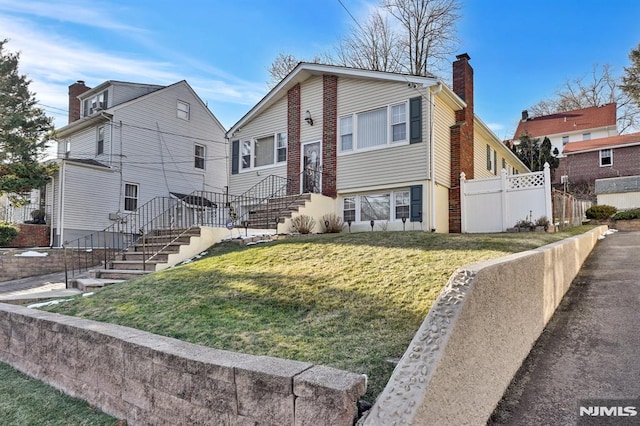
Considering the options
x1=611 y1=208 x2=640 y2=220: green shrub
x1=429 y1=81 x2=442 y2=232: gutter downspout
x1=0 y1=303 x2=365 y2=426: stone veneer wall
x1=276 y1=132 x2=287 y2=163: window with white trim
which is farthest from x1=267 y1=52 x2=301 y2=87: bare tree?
x1=0 y1=303 x2=365 y2=426: stone veneer wall

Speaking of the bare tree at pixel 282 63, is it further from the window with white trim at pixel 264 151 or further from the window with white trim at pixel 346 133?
the window with white trim at pixel 346 133

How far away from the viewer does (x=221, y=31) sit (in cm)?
1202

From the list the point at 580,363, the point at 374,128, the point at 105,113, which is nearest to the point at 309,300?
the point at 580,363

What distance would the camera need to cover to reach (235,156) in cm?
1681

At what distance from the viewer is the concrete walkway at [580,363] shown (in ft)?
9.29

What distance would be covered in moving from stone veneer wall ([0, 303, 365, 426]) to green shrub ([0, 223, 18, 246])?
1290 cm

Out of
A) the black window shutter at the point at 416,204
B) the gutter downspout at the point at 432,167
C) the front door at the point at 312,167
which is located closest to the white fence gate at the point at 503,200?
the gutter downspout at the point at 432,167

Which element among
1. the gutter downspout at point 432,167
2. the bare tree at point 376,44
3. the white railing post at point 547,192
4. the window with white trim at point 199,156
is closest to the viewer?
the white railing post at point 547,192

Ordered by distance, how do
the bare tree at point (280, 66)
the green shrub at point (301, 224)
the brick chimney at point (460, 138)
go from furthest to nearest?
1. the bare tree at point (280, 66)
2. the brick chimney at point (460, 138)
3. the green shrub at point (301, 224)

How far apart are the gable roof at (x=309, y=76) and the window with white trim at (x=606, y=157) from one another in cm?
2594

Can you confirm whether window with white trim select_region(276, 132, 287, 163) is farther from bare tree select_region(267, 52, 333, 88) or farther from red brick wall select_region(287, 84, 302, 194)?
bare tree select_region(267, 52, 333, 88)

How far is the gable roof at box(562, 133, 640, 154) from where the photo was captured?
97.3ft

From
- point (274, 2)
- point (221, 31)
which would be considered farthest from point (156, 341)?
point (221, 31)

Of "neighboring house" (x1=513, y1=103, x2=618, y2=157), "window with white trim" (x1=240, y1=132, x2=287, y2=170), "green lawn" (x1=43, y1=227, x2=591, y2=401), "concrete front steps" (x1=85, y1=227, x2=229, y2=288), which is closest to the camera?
"green lawn" (x1=43, y1=227, x2=591, y2=401)
